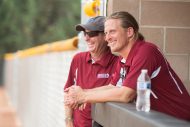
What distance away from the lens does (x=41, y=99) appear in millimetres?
13336

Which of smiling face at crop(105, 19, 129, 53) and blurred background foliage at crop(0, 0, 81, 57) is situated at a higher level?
smiling face at crop(105, 19, 129, 53)

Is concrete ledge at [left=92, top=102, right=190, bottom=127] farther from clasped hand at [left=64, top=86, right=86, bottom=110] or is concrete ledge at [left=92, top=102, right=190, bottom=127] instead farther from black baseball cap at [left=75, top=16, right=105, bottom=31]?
black baseball cap at [left=75, top=16, right=105, bottom=31]

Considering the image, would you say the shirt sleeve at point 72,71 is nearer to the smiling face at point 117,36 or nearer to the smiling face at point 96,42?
the smiling face at point 96,42

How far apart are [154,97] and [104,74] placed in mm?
1270

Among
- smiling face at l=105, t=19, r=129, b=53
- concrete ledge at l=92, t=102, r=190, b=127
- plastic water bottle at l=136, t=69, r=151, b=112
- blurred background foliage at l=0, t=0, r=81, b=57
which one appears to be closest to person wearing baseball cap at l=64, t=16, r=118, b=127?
concrete ledge at l=92, t=102, r=190, b=127

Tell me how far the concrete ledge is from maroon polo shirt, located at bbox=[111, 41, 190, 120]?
26 cm

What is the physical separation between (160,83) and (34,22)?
46154mm

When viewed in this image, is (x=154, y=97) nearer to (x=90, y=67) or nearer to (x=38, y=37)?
(x=90, y=67)

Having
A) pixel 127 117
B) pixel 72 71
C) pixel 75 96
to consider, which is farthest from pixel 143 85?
pixel 72 71

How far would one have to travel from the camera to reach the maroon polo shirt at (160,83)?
15.8ft

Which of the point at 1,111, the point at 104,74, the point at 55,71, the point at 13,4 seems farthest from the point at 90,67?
the point at 13,4

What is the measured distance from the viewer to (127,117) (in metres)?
4.14

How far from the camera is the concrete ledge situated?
3.57m

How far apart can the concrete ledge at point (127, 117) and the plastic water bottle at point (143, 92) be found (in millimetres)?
61
